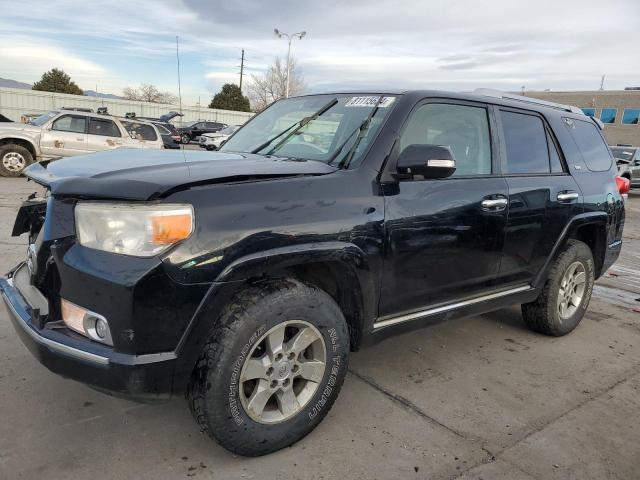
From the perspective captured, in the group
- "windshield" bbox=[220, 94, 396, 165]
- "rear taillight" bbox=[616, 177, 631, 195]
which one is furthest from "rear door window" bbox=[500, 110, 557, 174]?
"rear taillight" bbox=[616, 177, 631, 195]

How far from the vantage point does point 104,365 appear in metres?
2.08

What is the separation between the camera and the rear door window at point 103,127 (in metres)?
13.4

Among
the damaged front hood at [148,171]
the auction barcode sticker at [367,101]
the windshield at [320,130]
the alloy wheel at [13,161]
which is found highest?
the auction barcode sticker at [367,101]

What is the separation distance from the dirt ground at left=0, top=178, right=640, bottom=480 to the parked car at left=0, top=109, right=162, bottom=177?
10171 millimetres

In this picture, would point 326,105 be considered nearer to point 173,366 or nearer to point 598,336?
point 173,366

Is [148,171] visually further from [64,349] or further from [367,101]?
[367,101]

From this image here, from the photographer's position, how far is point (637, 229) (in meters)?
10.5

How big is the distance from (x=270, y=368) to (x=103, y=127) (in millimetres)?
12856

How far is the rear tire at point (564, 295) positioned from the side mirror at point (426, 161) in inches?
74.7

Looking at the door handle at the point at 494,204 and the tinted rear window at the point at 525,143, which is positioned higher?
the tinted rear window at the point at 525,143

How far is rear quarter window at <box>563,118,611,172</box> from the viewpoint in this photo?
4.33 metres

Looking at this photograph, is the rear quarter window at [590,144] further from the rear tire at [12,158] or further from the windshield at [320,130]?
the rear tire at [12,158]

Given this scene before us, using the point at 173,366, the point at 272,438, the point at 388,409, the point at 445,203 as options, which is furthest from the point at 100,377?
the point at 445,203

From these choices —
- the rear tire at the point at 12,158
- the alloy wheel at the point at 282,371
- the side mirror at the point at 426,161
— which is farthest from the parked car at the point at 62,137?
the alloy wheel at the point at 282,371
